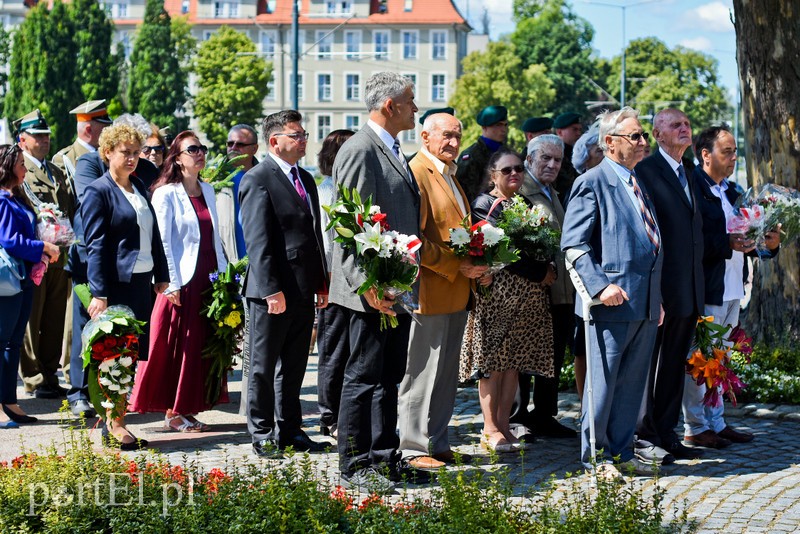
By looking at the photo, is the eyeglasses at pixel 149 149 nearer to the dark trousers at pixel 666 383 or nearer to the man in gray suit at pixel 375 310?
the man in gray suit at pixel 375 310

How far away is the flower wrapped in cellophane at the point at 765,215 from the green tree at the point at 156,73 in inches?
3017

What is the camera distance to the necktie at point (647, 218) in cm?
725

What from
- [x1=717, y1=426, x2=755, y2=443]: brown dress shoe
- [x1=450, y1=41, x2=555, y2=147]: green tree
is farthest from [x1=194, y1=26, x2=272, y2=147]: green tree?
[x1=717, y1=426, x2=755, y2=443]: brown dress shoe

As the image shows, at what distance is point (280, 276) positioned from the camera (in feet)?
25.6

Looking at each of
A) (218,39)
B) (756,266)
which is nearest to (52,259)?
(756,266)

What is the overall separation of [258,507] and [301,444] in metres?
2.71

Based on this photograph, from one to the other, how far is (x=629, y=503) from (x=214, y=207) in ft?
15.6

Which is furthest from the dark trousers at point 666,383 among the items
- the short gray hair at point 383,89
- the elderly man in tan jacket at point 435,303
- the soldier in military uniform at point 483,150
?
the soldier in military uniform at point 483,150

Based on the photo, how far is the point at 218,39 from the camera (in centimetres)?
7431

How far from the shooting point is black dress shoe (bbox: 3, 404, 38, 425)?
29.3ft

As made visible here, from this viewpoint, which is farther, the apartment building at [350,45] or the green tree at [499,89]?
the apartment building at [350,45]

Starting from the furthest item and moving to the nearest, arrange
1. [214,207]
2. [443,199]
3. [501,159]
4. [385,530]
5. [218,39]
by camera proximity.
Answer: [218,39] → [214,207] → [501,159] → [443,199] → [385,530]

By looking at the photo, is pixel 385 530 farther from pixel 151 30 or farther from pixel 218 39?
pixel 151 30

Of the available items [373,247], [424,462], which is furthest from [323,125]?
[373,247]
